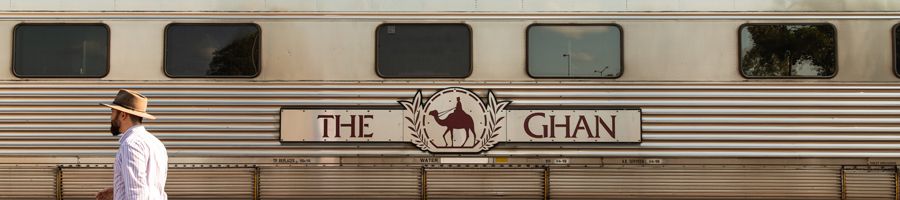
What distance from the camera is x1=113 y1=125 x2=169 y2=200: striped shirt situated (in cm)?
395

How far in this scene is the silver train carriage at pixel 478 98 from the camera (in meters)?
7.44

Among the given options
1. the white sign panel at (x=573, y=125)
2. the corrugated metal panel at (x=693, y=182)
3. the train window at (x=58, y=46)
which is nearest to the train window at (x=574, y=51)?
the white sign panel at (x=573, y=125)

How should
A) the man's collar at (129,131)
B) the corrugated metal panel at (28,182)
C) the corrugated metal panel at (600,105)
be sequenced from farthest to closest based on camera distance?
the corrugated metal panel at (28,182), the corrugated metal panel at (600,105), the man's collar at (129,131)

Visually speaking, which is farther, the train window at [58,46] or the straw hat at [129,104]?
the train window at [58,46]

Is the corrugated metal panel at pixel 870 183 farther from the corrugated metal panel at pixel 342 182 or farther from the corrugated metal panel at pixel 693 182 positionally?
the corrugated metal panel at pixel 342 182

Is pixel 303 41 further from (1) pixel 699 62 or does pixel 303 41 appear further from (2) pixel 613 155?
(1) pixel 699 62

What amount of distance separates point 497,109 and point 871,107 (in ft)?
11.2

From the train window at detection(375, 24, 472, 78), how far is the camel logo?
8.1 inches

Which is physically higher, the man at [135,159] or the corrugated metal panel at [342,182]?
the man at [135,159]

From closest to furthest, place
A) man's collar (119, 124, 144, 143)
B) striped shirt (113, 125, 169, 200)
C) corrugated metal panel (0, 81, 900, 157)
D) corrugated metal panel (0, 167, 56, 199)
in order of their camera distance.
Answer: striped shirt (113, 125, 169, 200)
man's collar (119, 124, 144, 143)
corrugated metal panel (0, 81, 900, 157)
corrugated metal panel (0, 167, 56, 199)

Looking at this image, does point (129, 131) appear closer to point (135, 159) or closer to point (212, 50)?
point (135, 159)

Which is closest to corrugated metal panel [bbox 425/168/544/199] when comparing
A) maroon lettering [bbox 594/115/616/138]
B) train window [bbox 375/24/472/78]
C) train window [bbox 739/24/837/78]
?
maroon lettering [bbox 594/115/616/138]

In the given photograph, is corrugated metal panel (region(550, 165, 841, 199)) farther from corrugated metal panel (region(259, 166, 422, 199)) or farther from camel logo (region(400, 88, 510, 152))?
corrugated metal panel (region(259, 166, 422, 199))

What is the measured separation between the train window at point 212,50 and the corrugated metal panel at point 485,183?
1964 millimetres
